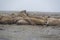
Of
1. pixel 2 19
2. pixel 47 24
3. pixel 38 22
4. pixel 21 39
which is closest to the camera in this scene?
pixel 21 39

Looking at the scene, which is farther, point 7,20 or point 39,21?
point 7,20

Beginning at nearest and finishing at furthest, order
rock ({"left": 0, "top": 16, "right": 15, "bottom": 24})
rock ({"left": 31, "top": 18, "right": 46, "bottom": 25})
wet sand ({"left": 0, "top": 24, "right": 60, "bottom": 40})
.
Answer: wet sand ({"left": 0, "top": 24, "right": 60, "bottom": 40}), rock ({"left": 31, "top": 18, "right": 46, "bottom": 25}), rock ({"left": 0, "top": 16, "right": 15, "bottom": 24})

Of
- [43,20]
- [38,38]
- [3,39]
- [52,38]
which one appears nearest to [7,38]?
[3,39]

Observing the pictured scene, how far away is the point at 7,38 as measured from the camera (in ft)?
16.9

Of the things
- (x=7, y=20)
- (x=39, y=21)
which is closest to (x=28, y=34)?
(x=39, y=21)

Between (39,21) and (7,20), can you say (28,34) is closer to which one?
(39,21)

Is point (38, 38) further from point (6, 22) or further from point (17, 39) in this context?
point (6, 22)

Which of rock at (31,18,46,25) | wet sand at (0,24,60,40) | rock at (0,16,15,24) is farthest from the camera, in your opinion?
rock at (0,16,15,24)

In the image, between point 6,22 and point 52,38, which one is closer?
point 52,38

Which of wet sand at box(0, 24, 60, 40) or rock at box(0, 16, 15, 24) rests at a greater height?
wet sand at box(0, 24, 60, 40)

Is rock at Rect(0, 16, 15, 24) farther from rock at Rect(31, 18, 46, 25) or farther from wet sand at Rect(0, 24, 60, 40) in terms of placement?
wet sand at Rect(0, 24, 60, 40)

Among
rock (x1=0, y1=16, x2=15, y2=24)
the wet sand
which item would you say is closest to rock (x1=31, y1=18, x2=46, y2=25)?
rock (x1=0, y1=16, x2=15, y2=24)

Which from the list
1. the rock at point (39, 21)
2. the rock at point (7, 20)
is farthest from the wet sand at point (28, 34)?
the rock at point (7, 20)

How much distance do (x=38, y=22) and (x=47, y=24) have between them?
27.8 inches
